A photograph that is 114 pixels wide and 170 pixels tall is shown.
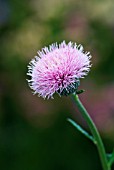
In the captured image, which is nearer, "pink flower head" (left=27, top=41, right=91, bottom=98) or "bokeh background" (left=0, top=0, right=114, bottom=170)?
"pink flower head" (left=27, top=41, right=91, bottom=98)

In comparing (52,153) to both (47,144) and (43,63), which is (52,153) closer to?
(47,144)

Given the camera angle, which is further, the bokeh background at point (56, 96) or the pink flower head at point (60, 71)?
the bokeh background at point (56, 96)

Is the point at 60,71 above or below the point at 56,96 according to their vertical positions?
below

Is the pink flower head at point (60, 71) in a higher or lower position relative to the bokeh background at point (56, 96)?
lower

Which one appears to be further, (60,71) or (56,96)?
(56,96)

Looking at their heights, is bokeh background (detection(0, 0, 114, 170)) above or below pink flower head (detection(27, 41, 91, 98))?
above
